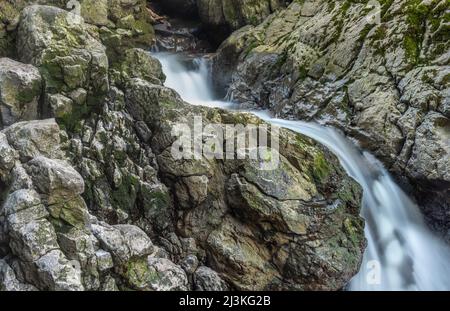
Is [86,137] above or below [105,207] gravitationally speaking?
above

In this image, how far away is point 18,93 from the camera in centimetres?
740

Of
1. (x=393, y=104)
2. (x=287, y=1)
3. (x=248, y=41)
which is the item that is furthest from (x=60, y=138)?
(x=287, y=1)

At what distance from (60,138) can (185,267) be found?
327 centimetres

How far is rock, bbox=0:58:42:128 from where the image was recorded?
7.32 metres

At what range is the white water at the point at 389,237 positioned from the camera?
324 inches

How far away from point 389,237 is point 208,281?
4.07 m

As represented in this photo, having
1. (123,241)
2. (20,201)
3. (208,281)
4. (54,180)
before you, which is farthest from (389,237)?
(20,201)

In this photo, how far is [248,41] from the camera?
46.4 feet

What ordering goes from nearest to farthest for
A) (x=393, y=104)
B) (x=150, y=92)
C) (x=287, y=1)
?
(x=150, y=92)
(x=393, y=104)
(x=287, y=1)

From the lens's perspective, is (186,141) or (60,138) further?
(186,141)

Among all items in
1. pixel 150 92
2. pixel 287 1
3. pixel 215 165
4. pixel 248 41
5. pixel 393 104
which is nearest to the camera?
pixel 215 165

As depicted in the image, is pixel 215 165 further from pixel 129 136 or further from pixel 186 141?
pixel 129 136

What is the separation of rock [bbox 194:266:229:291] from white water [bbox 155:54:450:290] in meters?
2.55

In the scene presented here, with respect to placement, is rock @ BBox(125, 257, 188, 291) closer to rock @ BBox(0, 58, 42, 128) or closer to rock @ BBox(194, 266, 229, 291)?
rock @ BBox(194, 266, 229, 291)
